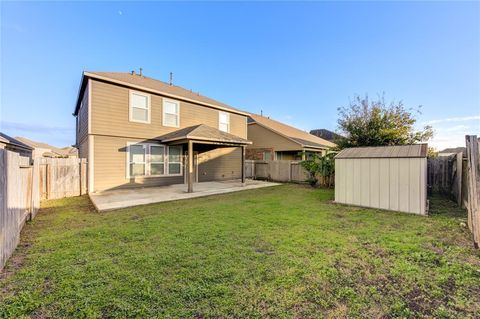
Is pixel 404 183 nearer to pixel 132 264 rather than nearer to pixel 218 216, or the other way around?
pixel 218 216

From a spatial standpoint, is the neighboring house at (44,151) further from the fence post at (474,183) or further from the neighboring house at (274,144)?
the fence post at (474,183)

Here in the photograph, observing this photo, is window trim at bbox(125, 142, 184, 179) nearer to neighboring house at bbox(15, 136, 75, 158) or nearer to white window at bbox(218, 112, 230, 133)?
white window at bbox(218, 112, 230, 133)

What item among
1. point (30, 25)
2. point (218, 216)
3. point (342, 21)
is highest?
point (342, 21)

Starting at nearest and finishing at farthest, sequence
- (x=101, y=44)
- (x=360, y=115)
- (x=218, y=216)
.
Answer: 1. (x=218, y=216)
2. (x=360, y=115)
3. (x=101, y=44)

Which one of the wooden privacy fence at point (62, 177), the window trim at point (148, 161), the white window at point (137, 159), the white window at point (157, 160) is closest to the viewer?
the wooden privacy fence at point (62, 177)

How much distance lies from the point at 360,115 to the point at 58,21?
53.0 ft

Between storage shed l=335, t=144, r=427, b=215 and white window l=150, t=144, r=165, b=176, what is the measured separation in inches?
347

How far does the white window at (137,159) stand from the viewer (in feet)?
35.1

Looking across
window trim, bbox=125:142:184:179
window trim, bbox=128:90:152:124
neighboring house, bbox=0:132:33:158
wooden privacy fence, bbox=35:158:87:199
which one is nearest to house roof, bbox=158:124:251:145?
window trim, bbox=125:142:184:179

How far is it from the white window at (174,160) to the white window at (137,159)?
1.42 metres

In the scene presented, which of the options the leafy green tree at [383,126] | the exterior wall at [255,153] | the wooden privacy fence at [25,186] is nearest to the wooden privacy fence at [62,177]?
the wooden privacy fence at [25,186]

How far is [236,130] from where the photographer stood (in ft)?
52.0

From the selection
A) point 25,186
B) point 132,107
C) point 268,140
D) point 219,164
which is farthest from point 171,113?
point 268,140

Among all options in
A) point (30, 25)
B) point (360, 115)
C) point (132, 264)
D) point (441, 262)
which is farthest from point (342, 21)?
point (30, 25)
